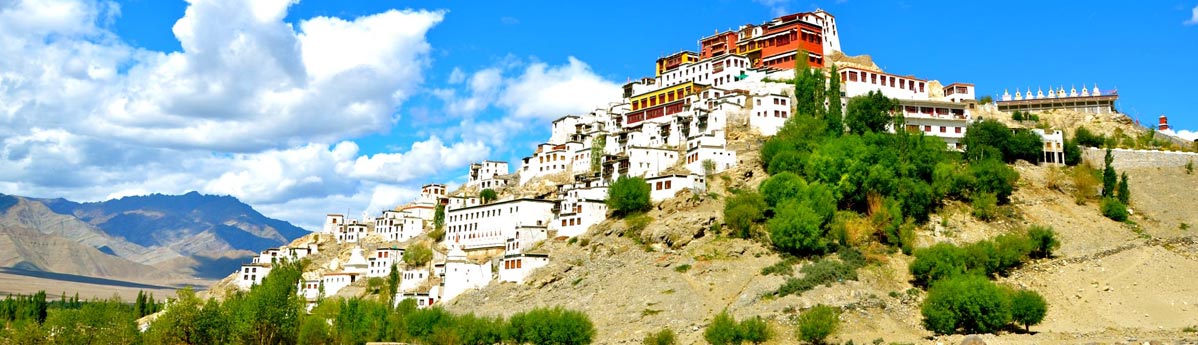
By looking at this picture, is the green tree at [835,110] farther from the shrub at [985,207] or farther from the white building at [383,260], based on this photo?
the white building at [383,260]

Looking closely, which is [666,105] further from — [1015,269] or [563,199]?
[1015,269]

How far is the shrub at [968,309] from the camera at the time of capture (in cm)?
5353

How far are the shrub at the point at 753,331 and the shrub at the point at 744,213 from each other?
13.3m

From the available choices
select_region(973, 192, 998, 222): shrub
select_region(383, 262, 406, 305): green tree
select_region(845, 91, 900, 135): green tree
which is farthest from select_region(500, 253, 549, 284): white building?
select_region(973, 192, 998, 222): shrub

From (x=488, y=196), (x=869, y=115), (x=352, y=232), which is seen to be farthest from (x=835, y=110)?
(x=352, y=232)

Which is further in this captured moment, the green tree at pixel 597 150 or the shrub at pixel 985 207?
the green tree at pixel 597 150

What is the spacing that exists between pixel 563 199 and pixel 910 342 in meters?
35.3

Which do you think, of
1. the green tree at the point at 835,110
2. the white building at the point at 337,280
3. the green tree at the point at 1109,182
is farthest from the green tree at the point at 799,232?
the white building at the point at 337,280

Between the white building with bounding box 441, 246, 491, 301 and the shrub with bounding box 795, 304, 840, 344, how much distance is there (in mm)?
28022

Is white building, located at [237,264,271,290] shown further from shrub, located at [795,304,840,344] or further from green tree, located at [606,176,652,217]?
shrub, located at [795,304,840,344]

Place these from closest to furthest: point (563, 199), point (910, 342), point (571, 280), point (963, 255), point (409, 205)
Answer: point (910, 342)
point (963, 255)
point (571, 280)
point (563, 199)
point (409, 205)

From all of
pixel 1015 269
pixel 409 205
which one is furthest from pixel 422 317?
pixel 409 205

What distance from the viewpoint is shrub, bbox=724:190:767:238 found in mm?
66562

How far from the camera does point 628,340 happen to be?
185 feet
